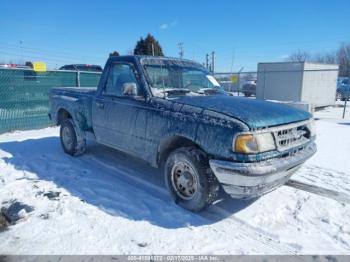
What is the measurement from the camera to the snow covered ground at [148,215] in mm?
2982

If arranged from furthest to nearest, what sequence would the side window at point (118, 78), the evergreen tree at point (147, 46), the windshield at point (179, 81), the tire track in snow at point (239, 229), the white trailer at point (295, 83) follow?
the evergreen tree at point (147, 46) < the white trailer at point (295, 83) < the side window at point (118, 78) < the windshield at point (179, 81) < the tire track in snow at point (239, 229)

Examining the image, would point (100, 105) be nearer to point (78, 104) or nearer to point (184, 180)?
point (78, 104)

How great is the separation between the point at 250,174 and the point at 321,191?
6.70 ft

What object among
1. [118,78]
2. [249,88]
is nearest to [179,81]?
[118,78]

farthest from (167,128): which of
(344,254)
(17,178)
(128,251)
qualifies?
(17,178)

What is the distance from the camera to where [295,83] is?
1385cm

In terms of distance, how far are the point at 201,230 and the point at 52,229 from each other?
1.75 metres

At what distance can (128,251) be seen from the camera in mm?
2881

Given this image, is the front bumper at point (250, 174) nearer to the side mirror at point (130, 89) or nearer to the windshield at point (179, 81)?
the windshield at point (179, 81)

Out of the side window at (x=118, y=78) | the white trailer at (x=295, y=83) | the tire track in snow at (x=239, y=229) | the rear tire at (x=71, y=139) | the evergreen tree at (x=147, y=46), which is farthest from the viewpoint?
the evergreen tree at (x=147, y=46)

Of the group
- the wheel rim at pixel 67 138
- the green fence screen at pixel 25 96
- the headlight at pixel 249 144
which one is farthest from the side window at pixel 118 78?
the green fence screen at pixel 25 96

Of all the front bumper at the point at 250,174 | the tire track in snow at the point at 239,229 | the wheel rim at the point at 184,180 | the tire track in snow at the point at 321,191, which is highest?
the front bumper at the point at 250,174

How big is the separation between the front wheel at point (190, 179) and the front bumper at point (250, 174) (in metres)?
0.27

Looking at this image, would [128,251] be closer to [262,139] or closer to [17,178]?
[262,139]
